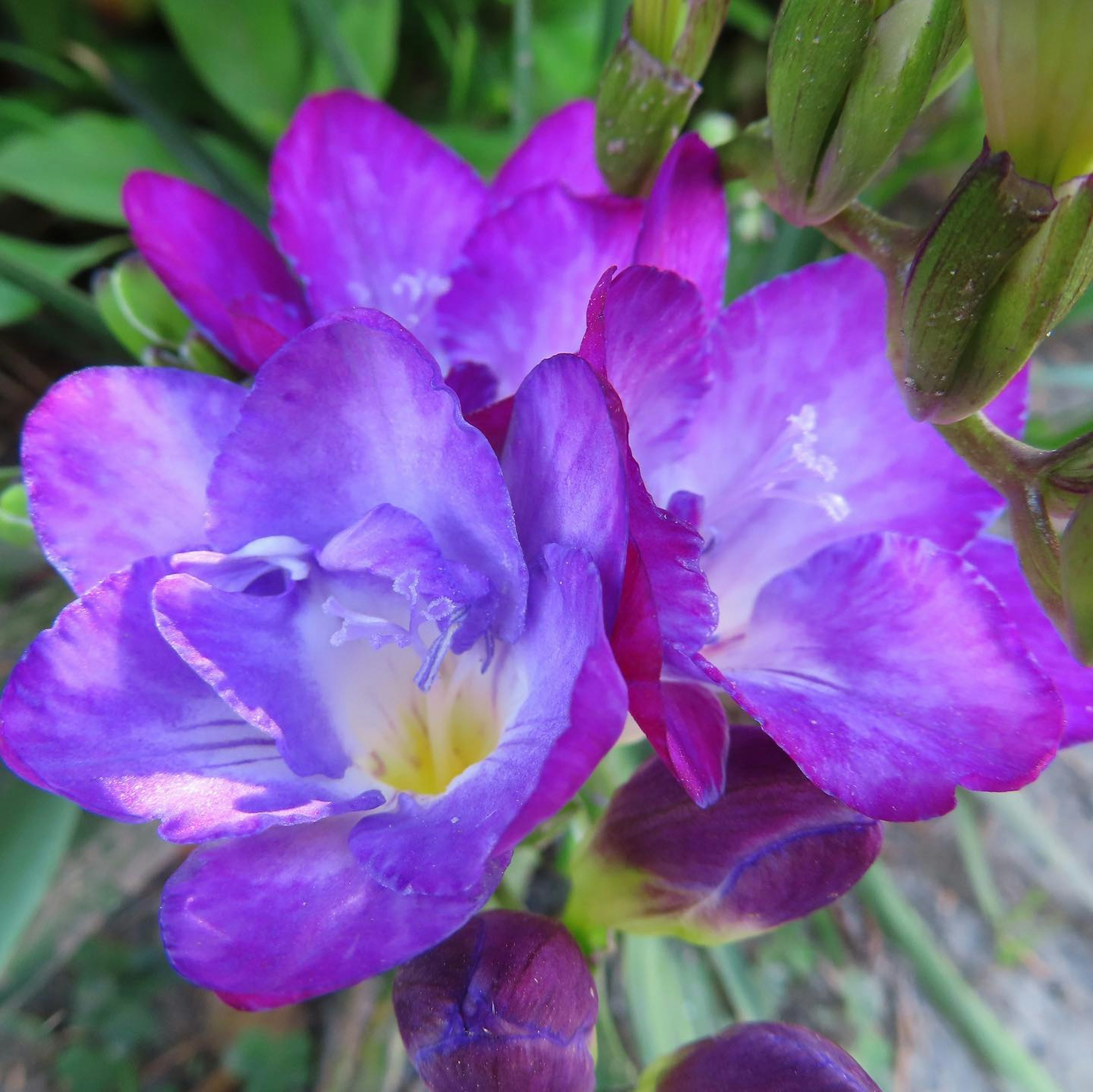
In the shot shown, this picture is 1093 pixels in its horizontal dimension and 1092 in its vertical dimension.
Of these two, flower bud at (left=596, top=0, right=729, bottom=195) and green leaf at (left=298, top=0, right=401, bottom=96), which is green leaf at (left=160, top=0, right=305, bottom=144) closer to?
green leaf at (left=298, top=0, right=401, bottom=96)

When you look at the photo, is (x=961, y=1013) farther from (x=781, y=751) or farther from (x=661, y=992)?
(x=781, y=751)

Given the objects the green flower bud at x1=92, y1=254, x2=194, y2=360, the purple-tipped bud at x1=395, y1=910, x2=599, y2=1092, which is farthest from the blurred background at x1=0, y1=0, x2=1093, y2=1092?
the purple-tipped bud at x1=395, y1=910, x2=599, y2=1092

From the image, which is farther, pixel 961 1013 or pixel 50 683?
pixel 961 1013

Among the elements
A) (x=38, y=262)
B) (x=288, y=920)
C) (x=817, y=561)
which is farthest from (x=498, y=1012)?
(x=38, y=262)

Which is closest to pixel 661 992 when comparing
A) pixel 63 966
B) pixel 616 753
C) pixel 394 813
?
pixel 616 753

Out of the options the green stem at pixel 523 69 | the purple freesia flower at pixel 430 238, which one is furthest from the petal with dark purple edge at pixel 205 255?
the green stem at pixel 523 69
